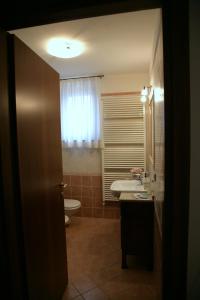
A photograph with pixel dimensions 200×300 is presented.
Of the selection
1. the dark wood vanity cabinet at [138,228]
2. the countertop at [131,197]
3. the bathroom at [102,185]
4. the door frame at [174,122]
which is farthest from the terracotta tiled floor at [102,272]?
the door frame at [174,122]

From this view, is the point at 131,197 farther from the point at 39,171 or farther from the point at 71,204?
the point at 71,204

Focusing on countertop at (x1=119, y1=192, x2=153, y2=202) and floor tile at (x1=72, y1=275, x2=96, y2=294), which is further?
countertop at (x1=119, y1=192, x2=153, y2=202)

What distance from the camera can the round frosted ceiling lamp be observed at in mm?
2085

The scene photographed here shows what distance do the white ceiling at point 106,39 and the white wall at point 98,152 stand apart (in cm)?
20

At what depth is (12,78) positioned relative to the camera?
1122 mm

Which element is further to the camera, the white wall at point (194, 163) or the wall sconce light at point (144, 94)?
the wall sconce light at point (144, 94)

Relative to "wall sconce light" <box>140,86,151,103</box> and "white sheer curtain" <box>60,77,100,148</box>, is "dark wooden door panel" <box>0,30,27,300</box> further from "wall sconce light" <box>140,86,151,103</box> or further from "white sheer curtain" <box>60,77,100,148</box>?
"white sheer curtain" <box>60,77,100,148</box>

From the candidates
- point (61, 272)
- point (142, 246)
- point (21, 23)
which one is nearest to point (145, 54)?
point (21, 23)

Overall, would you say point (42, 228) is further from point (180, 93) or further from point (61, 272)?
point (180, 93)

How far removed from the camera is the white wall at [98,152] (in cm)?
311

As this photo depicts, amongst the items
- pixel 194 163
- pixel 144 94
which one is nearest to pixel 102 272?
pixel 194 163

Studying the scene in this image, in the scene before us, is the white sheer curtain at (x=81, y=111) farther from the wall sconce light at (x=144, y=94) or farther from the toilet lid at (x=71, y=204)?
the toilet lid at (x=71, y=204)

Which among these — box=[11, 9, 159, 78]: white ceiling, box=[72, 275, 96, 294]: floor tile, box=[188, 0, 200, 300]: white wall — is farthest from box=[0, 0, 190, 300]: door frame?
box=[72, 275, 96, 294]: floor tile

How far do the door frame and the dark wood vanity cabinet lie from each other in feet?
3.34
